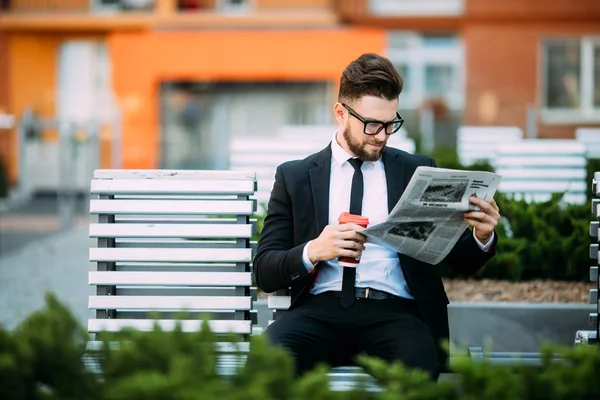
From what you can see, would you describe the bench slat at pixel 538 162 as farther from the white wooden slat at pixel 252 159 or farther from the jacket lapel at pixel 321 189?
the jacket lapel at pixel 321 189

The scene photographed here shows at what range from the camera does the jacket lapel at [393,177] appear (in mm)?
4414

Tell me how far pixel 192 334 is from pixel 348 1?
24.9 meters

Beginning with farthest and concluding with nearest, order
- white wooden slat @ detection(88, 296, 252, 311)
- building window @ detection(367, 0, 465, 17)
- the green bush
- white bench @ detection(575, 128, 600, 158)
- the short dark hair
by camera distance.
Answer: building window @ detection(367, 0, 465, 17)
white bench @ detection(575, 128, 600, 158)
white wooden slat @ detection(88, 296, 252, 311)
the short dark hair
the green bush

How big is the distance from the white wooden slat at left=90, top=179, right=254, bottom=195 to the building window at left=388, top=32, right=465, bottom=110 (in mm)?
22564

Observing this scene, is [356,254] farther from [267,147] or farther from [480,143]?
[480,143]

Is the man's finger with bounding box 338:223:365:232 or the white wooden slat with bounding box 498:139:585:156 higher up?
the white wooden slat with bounding box 498:139:585:156

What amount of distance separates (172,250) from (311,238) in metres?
0.62

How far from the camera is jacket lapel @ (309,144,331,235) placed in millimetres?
4363

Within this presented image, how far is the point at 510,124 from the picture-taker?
25.0 metres

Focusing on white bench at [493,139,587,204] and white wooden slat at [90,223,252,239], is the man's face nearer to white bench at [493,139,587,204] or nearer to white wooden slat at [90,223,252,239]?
white wooden slat at [90,223,252,239]

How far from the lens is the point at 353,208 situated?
172 inches

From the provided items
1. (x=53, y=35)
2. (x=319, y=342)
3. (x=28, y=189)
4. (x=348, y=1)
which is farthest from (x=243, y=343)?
(x=53, y=35)

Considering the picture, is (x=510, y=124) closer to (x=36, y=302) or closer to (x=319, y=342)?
(x=36, y=302)

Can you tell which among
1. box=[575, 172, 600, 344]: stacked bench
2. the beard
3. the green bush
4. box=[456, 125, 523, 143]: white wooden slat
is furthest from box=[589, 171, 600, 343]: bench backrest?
box=[456, 125, 523, 143]: white wooden slat
